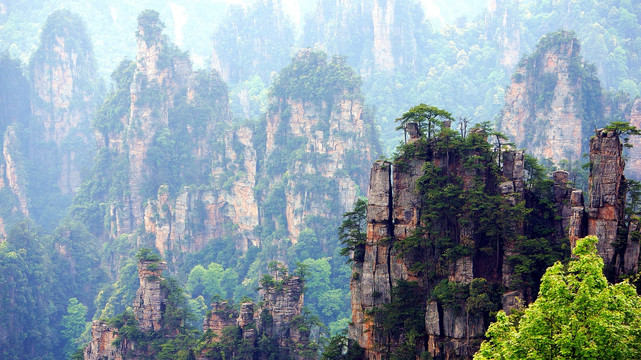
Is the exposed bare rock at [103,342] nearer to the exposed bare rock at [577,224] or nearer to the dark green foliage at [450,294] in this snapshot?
the dark green foliage at [450,294]

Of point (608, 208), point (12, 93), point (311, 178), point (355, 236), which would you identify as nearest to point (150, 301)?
point (355, 236)

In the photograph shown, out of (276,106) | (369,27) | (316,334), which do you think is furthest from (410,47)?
(316,334)

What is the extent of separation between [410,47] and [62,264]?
67213 millimetres

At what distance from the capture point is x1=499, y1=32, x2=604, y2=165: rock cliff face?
81250mm

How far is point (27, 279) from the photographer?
266 ft

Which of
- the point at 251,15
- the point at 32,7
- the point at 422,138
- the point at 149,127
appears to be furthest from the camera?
the point at 32,7

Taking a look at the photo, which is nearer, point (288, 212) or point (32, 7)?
point (288, 212)

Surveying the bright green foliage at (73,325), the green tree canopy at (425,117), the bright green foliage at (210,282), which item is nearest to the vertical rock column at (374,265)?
the green tree canopy at (425,117)

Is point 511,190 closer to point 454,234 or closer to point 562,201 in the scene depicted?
point 562,201

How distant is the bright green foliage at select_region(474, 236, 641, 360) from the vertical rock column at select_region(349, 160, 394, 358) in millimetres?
16387

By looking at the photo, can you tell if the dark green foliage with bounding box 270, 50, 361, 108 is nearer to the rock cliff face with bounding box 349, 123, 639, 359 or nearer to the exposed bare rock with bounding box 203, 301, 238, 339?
the exposed bare rock with bounding box 203, 301, 238, 339

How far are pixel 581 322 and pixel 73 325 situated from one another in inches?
2705

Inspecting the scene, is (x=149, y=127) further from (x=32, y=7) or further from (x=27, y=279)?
(x=32, y=7)

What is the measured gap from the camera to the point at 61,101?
4599 inches
